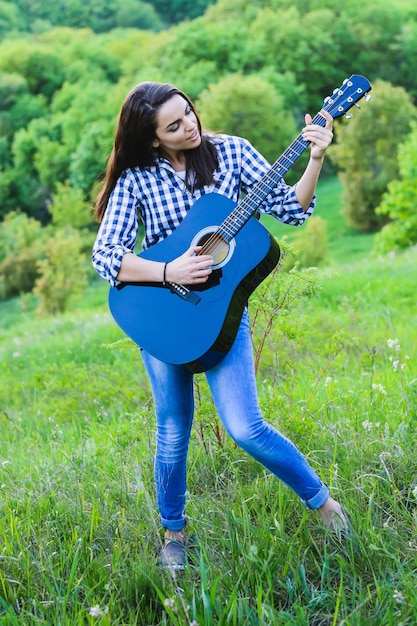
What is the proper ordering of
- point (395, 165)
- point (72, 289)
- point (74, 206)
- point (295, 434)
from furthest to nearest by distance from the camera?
point (74, 206)
point (395, 165)
point (72, 289)
point (295, 434)

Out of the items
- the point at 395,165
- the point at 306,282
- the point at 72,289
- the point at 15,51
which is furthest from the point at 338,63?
the point at 306,282

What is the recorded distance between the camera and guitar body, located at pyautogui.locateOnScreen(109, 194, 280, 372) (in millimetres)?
2715

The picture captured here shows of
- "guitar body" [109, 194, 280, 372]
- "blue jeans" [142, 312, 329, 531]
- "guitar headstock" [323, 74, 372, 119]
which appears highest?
"guitar headstock" [323, 74, 372, 119]

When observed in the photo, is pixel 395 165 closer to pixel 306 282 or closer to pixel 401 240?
pixel 401 240

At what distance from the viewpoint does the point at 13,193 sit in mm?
52062

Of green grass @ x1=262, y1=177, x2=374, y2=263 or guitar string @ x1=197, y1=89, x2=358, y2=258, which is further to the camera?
green grass @ x1=262, y1=177, x2=374, y2=263

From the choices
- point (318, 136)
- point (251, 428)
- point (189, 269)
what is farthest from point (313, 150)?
point (251, 428)

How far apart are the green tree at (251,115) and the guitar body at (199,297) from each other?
40099mm

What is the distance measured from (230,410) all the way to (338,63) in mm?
55623

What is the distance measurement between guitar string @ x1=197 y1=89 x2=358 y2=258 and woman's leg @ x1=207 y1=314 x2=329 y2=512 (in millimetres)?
361

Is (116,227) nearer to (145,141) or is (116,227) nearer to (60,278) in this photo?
(145,141)

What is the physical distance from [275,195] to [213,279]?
1.35 feet

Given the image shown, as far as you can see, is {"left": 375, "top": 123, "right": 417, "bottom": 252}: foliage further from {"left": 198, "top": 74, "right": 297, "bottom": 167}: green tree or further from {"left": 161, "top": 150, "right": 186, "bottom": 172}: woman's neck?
{"left": 161, "top": 150, "right": 186, "bottom": 172}: woman's neck

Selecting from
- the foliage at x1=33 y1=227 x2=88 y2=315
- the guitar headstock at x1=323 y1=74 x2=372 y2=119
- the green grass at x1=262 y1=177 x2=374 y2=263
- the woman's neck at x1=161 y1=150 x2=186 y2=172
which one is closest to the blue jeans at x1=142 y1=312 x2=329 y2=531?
the woman's neck at x1=161 y1=150 x2=186 y2=172
